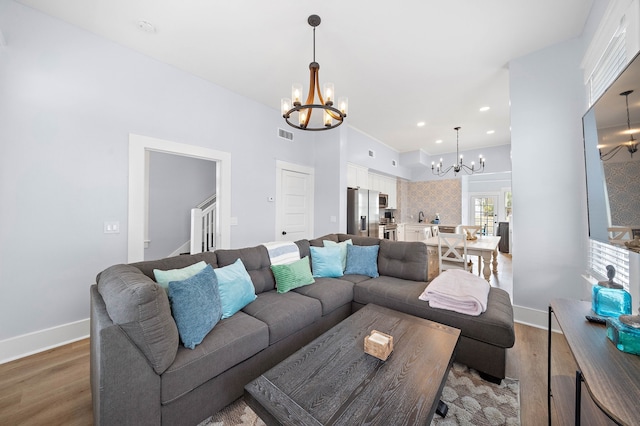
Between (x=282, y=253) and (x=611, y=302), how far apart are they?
238cm

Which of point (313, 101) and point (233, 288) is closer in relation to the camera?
point (233, 288)

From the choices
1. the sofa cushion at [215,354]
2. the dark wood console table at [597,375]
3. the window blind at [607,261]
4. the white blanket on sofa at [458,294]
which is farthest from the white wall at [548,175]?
the sofa cushion at [215,354]

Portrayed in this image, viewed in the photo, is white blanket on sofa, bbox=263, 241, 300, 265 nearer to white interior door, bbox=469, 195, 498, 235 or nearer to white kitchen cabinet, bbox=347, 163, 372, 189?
white kitchen cabinet, bbox=347, 163, 372, 189

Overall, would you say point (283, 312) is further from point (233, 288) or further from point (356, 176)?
point (356, 176)

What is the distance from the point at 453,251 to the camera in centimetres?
362

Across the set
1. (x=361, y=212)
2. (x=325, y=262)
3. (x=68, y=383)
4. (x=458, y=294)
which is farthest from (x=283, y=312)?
(x=361, y=212)

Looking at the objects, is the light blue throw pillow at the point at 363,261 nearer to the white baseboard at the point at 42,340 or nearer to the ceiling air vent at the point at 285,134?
the ceiling air vent at the point at 285,134

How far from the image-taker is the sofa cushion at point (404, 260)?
109 inches

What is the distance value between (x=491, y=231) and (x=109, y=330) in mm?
8837

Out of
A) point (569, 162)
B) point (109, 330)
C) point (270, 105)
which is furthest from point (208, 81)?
point (569, 162)

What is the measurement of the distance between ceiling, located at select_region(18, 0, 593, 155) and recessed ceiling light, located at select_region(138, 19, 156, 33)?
3 centimetres

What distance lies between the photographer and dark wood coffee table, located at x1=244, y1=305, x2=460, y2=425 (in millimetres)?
988

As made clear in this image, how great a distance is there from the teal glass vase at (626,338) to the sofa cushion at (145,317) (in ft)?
6.68

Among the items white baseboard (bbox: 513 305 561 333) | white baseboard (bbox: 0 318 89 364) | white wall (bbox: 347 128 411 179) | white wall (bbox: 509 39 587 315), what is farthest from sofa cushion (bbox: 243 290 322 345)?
white wall (bbox: 347 128 411 179)
